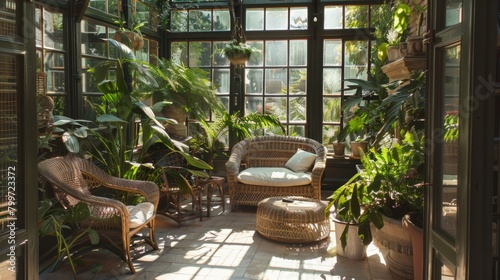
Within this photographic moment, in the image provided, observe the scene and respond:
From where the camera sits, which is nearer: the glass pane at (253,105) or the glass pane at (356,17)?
the glass pane at (356,17)

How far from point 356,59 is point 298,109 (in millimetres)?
1032

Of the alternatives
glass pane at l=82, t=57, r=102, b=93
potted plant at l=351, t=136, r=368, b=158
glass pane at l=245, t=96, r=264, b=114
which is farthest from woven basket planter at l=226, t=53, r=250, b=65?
potted plant at l=351, t=136, r=368, b=158

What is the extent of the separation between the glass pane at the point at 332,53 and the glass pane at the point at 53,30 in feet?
11.6

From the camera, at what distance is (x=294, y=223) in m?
3.98

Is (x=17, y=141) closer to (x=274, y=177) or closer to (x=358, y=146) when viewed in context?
(x=274, y=177)

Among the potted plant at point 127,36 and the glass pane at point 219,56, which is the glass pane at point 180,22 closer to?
the glass pane at point 219,56

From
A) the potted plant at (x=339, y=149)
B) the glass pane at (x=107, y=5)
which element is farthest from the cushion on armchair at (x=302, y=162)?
the glass pane at (x=107, y=5)

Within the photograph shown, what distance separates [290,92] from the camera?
6438 mm

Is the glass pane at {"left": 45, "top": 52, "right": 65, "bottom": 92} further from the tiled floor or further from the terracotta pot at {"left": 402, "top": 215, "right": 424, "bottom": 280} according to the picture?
the terracotta pot at {"left": 402, "top": 215, "right": 424, "bottom": 280}

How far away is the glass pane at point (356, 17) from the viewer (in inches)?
242

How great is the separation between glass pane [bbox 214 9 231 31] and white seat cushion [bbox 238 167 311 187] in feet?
7.40

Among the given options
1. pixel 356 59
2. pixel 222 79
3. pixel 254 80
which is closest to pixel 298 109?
pixel 254 80

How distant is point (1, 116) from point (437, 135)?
5.75ft

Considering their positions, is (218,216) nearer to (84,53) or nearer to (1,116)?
(84,53)
